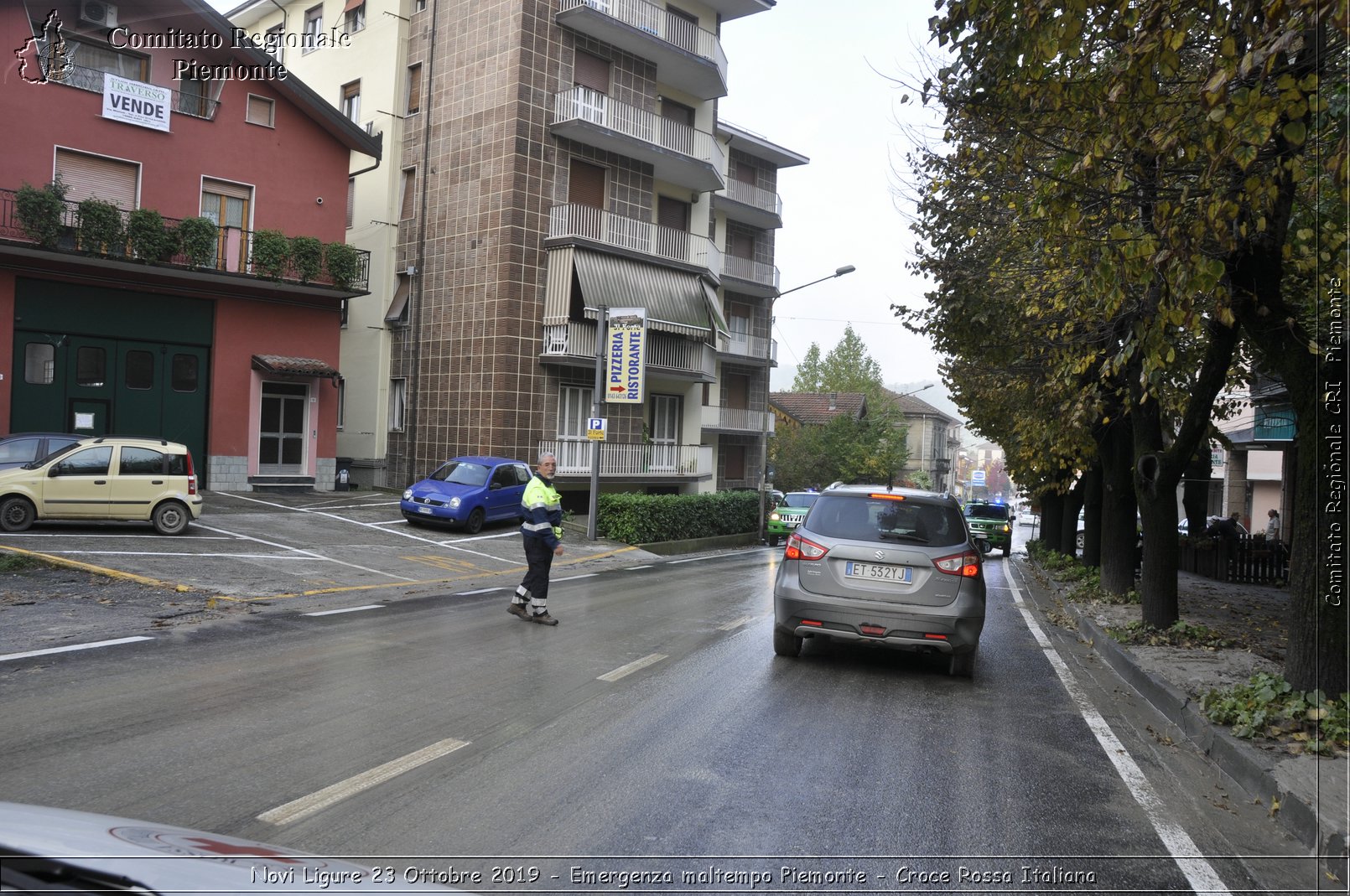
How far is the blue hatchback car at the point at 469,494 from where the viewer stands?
2166 cm

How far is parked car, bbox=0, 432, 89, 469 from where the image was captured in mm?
15562

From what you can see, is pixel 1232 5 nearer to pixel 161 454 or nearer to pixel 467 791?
pixel 467 791

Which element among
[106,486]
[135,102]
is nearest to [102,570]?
[106,486]

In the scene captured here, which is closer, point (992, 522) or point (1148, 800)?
point (1148, 800)

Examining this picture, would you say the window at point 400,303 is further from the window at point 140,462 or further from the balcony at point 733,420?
the window at point 140,462

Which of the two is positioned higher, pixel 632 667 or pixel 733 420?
pixel 733 420

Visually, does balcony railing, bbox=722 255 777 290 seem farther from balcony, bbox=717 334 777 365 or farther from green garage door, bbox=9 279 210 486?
green garage door, bbox=9 279 210 486

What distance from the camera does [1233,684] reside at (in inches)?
323

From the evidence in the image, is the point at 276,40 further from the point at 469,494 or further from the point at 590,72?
the point at 469,494

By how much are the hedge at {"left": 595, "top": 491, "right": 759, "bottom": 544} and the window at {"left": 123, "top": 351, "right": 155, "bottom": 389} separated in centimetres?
1109

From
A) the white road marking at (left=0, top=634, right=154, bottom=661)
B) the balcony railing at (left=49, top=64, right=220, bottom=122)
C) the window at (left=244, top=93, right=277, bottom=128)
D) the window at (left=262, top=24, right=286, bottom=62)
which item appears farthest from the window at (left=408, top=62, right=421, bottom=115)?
the white road marking at (left=0, top=634, right=154, bottom=661)

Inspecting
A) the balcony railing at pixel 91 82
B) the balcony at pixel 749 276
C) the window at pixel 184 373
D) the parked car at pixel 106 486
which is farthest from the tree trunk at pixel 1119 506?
the balcony at pixel 749 276

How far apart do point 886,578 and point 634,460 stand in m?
21.7

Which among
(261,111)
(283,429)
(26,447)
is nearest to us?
(26,447)
